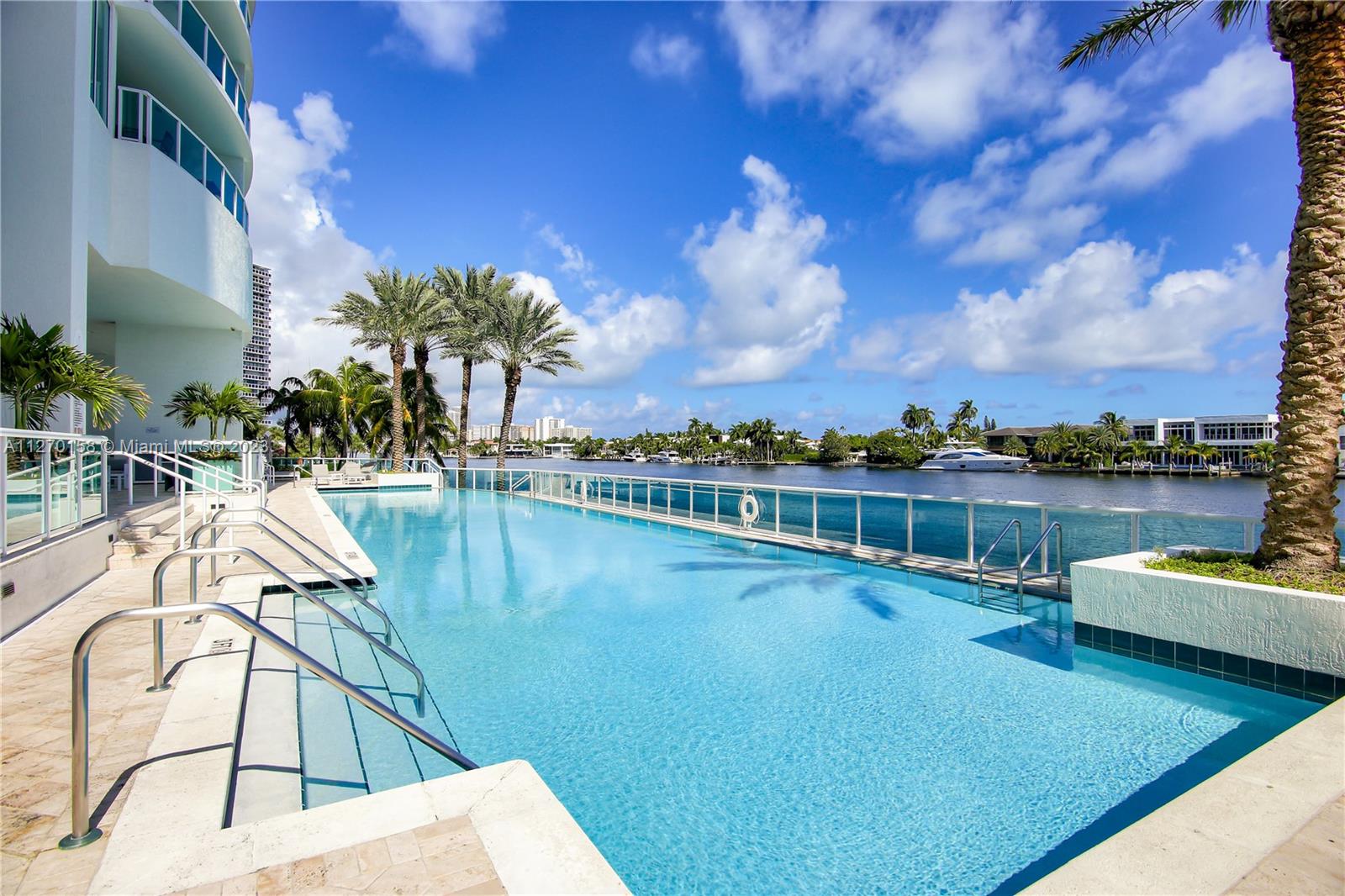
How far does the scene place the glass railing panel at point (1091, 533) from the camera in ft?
22.2

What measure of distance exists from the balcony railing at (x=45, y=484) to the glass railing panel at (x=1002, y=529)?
9.93 meters

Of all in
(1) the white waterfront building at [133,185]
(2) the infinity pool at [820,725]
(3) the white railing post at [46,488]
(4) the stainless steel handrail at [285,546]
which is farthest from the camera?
(1) the white waterfront building at [133,185]

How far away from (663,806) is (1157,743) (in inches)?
125

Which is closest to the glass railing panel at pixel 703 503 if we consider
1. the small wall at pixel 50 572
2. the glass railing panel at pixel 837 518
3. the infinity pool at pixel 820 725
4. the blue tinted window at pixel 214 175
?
the glass railing panel at pixel 837 518

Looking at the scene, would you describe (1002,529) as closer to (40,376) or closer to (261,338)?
(40,376)

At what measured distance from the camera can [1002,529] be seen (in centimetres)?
795

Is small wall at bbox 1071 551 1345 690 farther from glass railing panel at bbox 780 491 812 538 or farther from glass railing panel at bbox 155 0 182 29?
glass railing panel at bbox 155 0 182 29

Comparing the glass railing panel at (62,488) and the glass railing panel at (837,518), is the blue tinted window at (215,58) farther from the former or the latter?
the glass railing panel at (837,518)

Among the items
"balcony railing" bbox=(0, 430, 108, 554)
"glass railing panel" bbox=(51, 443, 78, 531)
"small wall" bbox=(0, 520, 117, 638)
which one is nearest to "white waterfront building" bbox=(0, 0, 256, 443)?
"balcony railing" bbox=(0, 430, 108, 554)

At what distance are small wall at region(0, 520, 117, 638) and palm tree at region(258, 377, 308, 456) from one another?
32.2 meters

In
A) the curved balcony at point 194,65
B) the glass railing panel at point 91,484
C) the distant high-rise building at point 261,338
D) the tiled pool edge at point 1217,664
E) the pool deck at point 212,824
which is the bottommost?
the tiled pool edge at point 1217,664

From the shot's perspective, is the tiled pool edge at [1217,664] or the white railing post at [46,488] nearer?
the tiled pool edge at [1217,664]

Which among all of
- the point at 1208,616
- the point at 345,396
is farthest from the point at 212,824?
the point at 345,396

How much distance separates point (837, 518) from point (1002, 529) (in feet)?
9.71
